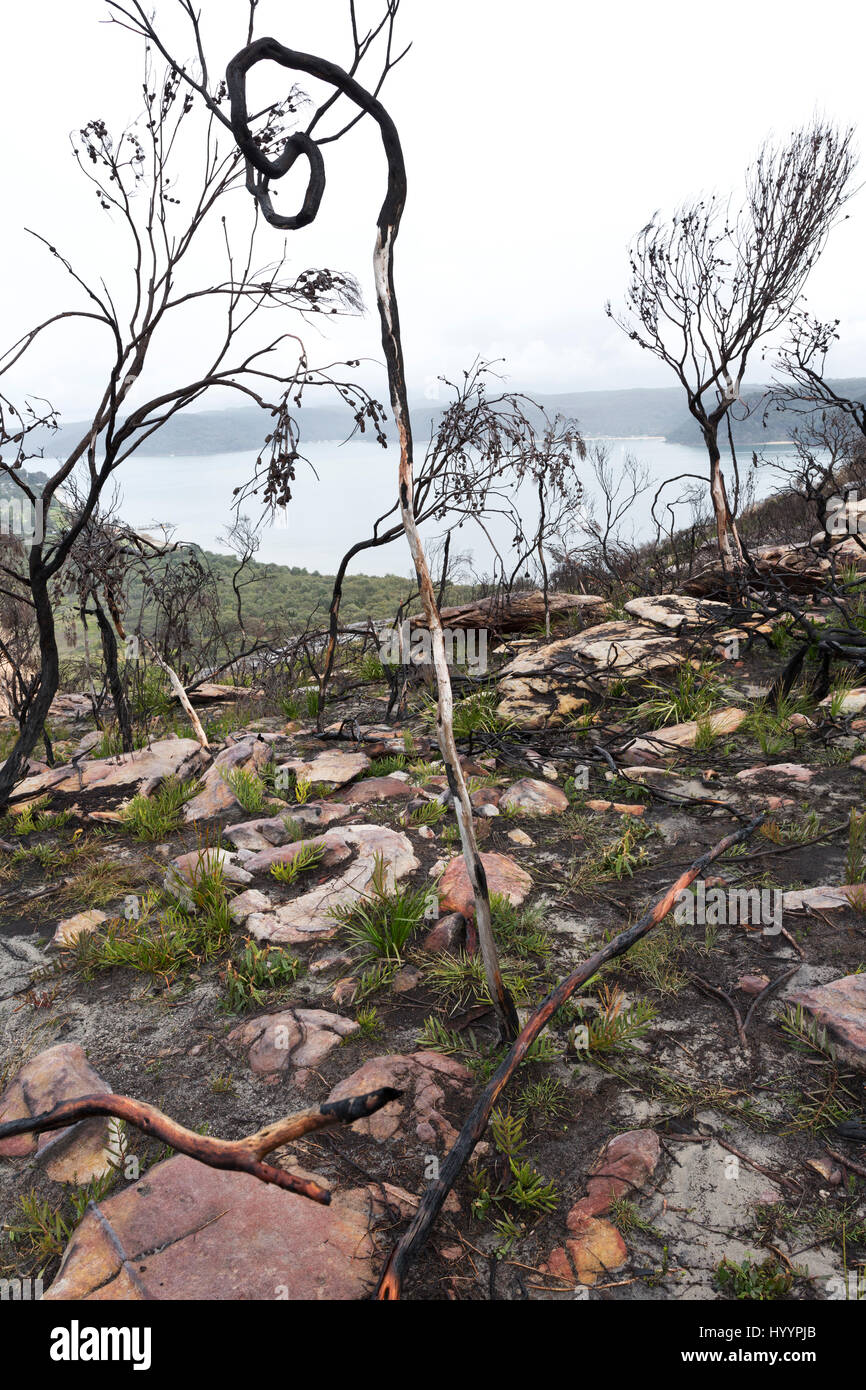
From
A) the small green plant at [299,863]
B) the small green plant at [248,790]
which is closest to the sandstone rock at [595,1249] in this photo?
the small green plant at [299,863]

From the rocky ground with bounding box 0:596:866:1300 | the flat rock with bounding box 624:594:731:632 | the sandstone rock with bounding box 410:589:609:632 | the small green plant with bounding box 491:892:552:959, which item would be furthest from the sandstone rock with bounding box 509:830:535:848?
the sandstone rock with bounding box 410:589:609:632

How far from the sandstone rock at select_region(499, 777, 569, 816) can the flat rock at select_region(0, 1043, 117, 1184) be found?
2.67 m

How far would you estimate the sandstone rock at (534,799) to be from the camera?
4.55 meters

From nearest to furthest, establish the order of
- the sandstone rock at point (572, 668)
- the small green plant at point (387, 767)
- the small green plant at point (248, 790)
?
the small green plant at point (248, 790)
the small green plant at point (387, 767)
the sandstone rock at point (572, 668)

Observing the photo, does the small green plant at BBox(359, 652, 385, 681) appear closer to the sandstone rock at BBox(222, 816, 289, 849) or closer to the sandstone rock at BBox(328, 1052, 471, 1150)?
the sandstone rock at BBox(222, 816, 289, 849)

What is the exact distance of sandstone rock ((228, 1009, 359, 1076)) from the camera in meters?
2.66

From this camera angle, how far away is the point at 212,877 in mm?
3613

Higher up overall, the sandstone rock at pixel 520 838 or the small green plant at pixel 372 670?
the small green plant at pixel 372 670

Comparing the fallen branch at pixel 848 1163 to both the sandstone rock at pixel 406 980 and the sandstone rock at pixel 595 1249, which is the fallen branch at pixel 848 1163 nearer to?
the sandstone rock at pixel 595 1249

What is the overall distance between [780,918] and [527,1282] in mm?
1933

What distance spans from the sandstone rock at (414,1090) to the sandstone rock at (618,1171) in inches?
17.3
